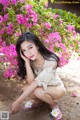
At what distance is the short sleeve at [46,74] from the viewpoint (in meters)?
2.62

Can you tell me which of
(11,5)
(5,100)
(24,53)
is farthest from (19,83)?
(24,53)

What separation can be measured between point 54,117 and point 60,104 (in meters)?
0.47

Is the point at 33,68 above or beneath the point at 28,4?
beneath

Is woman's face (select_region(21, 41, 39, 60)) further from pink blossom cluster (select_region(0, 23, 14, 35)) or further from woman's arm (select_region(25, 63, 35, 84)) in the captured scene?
pink blossom cluster (select_region(0, 23, 14, 35))

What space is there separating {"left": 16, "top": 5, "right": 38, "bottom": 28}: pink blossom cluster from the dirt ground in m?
0.95

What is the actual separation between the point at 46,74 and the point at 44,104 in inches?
25.0

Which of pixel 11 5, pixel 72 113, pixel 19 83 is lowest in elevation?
pixel 19 83

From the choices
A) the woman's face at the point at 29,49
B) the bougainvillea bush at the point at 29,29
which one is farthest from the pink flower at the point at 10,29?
the woman's face at the point at 29,49

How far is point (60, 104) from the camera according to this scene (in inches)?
130

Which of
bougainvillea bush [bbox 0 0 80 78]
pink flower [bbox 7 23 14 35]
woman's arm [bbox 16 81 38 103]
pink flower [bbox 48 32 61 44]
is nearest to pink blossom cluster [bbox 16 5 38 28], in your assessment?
bougainvillea bush [bbox 0 0 80 78]

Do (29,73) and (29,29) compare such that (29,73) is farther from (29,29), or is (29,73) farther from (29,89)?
(29,29)

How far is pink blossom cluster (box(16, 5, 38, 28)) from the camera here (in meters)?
3.15

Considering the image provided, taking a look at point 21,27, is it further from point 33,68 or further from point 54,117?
point 54,117

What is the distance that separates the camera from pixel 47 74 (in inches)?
104
